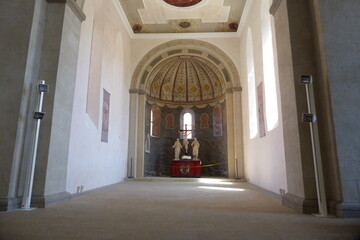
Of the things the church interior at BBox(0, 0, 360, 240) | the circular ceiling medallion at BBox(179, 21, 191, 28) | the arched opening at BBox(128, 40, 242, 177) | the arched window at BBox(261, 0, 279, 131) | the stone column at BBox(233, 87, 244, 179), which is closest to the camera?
the church interior at BBox(0, 0, 360, 240)

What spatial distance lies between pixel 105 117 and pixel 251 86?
620cm

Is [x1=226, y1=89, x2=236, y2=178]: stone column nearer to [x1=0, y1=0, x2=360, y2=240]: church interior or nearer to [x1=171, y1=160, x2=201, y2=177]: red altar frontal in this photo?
[x1=0, y1=0, x2=360, y2=240]: church interior

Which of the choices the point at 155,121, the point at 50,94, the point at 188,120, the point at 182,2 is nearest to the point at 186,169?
the point at 155,121

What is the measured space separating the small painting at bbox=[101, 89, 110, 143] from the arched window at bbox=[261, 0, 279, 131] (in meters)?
5.66

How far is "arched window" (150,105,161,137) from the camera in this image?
16.0m

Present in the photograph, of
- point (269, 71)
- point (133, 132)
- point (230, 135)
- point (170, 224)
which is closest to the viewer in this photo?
point (170, 224)

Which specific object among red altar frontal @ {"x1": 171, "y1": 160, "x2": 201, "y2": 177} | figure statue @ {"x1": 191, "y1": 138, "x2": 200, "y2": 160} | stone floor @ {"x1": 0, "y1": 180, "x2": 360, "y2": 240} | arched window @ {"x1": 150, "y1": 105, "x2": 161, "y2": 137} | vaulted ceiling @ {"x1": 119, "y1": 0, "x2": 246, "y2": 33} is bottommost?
stone floor @ {"x1": 0, "y1": 180, "x2": 360, "y2": 240}

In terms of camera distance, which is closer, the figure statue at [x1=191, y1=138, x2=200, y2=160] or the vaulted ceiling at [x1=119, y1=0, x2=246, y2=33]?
the vaulted ceiling at [x1=119, y1=0, x2=246, y2=33]

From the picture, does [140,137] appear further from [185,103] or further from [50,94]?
[50,94]

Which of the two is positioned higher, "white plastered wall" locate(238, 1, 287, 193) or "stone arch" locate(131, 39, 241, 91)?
"stone arch" locate(131, 39, 241, 91)

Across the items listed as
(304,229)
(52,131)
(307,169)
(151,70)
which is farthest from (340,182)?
(151,70)

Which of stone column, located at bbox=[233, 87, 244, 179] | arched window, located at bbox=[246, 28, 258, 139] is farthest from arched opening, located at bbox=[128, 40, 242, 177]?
arched window, located at bbox=[246, 28, 258, 139]

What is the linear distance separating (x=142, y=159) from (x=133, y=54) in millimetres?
5597

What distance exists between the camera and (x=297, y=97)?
178 inches
